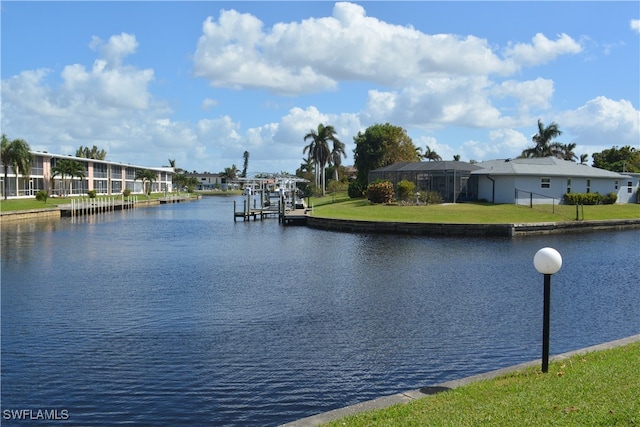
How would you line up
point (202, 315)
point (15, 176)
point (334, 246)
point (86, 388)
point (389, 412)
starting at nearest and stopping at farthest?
1. point (389, 412)
2. point (86, 388)
3. point (202, 315)
4. point (334, 246)
5. point (15, 176)

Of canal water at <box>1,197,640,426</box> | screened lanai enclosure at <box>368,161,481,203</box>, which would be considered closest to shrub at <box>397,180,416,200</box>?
screened lanai enclosure at <box>368,161,481,203</box>

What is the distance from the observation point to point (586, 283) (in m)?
20.4

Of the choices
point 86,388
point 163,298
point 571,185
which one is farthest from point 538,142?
point 86,388

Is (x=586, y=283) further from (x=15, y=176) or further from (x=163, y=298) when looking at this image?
(x=15, y=176)

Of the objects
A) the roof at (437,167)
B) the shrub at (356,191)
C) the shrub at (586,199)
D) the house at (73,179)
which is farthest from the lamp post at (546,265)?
the house at (73,179)

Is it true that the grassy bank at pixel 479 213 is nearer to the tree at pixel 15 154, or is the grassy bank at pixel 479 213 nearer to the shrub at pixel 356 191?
the shrub at pixel 356 191

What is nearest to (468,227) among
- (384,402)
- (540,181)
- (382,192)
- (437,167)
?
(382,192)

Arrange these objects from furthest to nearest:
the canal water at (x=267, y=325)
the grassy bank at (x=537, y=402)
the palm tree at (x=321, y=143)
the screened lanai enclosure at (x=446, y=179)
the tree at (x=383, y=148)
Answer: the palm tree at (x=321, y=143), the tree at (x=383, y=148), the screened lanai enclosure at (x=446, y=179), the canal water at (x=267, y=325), the grassy bank at (x=537, y=402)

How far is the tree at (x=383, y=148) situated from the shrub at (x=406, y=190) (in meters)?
19.7

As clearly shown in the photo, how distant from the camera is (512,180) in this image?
168ft

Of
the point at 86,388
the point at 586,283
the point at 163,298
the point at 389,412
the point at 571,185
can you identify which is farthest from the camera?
the point at 571,185

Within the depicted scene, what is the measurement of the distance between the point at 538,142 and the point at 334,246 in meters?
61.3

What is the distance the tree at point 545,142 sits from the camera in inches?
3273

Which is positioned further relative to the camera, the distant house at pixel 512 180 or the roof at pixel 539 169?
the roof at pixel 539 169
